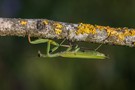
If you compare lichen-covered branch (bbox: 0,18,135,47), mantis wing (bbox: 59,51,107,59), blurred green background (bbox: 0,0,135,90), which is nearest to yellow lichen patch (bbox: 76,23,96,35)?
lichen-covered branch (bbox: 0,18,135,47)

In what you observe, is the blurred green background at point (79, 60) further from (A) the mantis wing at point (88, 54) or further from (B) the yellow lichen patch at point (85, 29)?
(B) the yellow lichen patch at point (85, 29)

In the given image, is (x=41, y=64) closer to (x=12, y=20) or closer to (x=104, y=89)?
(x=104, y=89)

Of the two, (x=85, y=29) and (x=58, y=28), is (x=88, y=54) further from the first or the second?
(x=58, y=28)

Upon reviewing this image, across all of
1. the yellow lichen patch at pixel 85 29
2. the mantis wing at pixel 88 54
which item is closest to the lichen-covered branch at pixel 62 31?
the yellow lichen patch at pixel 85 29

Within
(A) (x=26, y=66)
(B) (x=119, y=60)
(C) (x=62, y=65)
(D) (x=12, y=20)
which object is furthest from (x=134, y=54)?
(D) (x=12, y=20)

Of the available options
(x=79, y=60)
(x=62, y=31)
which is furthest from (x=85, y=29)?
(x=79, y=60)
